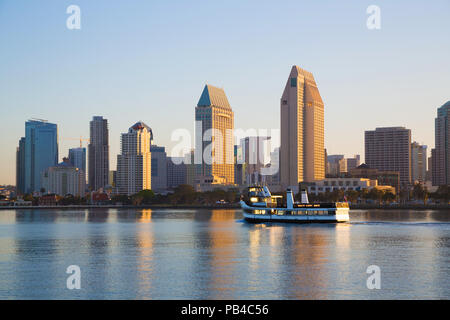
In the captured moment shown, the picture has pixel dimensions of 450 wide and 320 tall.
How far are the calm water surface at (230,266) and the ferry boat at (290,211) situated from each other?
30806mm

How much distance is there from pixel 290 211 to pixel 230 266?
85.3 meters

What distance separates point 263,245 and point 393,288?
4362 centimetres

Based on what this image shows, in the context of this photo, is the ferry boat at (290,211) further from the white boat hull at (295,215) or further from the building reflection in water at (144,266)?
the building reflection in water at (144,266)

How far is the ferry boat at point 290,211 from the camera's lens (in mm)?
161750

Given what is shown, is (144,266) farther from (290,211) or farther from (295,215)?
(290,211)

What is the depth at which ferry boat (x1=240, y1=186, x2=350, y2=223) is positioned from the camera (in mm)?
161750

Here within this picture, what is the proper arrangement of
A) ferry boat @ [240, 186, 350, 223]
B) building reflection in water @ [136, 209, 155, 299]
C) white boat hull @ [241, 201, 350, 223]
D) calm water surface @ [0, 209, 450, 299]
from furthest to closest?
ferry boat @ [240, 186, 350, 223] < white boat hull @ [241, 201, 350, 223] < building reflection in water @ [136, 209, 155, 299] < calm water surface @ [0, 209, 450, 299]

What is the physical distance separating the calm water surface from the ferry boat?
101ft

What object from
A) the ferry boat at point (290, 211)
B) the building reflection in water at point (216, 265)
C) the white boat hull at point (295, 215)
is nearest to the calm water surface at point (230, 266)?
the building reflection in water at point (216, 265)

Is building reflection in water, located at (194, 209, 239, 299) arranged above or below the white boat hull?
below

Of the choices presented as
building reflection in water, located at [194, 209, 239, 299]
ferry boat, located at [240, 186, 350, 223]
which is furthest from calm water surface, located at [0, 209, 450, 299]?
ferry boat, located at [240, 186, 350, 223]

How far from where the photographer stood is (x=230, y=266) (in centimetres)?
8100

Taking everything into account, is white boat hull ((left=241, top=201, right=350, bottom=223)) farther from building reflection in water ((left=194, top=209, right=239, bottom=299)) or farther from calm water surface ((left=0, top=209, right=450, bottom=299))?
building reflection in water ((left=194, top=209, right=239, bottom=299))
